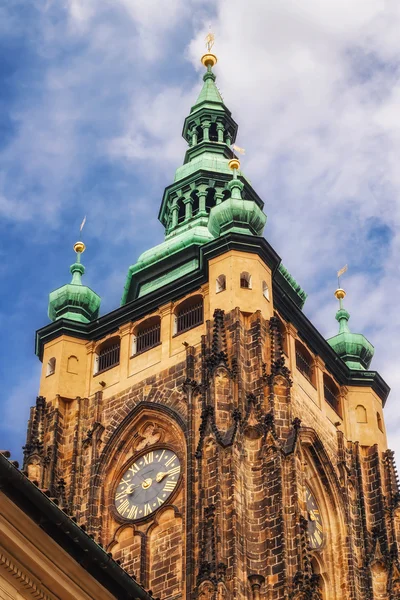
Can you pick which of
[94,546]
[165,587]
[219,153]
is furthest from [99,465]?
[94,546]

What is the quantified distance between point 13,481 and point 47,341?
2321 cm

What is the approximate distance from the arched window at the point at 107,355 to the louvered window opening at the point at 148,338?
0.68 m

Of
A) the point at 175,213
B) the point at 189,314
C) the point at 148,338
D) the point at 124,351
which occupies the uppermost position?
the point at 175,213

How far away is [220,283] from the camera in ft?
117

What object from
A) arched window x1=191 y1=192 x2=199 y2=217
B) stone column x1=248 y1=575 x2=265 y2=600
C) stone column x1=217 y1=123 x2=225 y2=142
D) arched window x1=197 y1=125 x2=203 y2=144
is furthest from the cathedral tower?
arched window x1=197 y1=125 x2=203 y2=144

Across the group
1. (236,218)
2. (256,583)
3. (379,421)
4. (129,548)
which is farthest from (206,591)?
(236,218)

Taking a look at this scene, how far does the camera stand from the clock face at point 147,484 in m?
33.2

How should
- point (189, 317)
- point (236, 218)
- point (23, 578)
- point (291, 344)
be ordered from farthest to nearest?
point (236, 218)
point (291, 344)
point (189, 317)
point (23, 578)

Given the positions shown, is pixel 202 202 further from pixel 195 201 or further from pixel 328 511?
pixel 328 511

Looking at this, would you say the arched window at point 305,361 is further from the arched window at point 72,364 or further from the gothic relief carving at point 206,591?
the gothic relief carving at point 206,591

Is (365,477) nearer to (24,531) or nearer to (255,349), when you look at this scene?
(255,349)

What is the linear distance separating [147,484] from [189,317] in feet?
15.9

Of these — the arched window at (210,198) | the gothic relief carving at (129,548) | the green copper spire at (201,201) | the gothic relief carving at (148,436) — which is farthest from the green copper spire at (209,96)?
the gothic relief carving at (129,548)

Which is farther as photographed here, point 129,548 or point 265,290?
point 265,290
